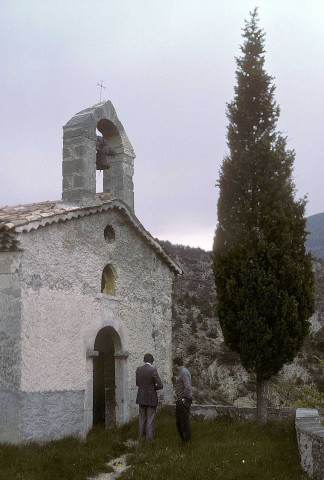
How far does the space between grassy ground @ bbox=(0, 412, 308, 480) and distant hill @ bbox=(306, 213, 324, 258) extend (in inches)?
2765

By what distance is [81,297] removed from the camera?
409 inches

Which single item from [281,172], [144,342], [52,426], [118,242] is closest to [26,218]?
[118,242]

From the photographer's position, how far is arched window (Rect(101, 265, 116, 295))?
1149cm

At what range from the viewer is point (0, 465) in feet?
25.1

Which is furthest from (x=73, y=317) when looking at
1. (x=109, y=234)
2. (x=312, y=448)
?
(x=312, y=448)

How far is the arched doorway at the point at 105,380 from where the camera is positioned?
11.6 metres

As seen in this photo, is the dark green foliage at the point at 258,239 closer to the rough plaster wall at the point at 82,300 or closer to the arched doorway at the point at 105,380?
the rough plaster wall at the point at 82,300

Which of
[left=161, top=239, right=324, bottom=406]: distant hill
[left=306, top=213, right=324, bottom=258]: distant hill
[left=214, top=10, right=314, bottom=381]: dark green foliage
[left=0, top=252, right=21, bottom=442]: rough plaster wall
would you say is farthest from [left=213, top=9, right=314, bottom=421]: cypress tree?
[left=306, top=213, right=324, bottom=258]: distant hill

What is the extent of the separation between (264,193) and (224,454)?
560 centimetres

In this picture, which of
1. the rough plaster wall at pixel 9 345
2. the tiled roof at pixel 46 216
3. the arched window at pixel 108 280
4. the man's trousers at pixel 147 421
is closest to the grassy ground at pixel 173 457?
the man's trousers at pixel 147 421

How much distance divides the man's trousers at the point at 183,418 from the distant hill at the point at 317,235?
7067cm

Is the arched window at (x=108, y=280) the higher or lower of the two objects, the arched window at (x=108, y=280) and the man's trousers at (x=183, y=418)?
the higher

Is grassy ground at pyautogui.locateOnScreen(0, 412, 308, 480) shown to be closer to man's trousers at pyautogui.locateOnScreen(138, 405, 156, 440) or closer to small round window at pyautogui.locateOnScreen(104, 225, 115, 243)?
man's trousers at pyautogui.locateOnScreen(138, 405, 156, 440)

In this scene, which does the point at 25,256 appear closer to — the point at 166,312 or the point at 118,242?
the point at 118,242
